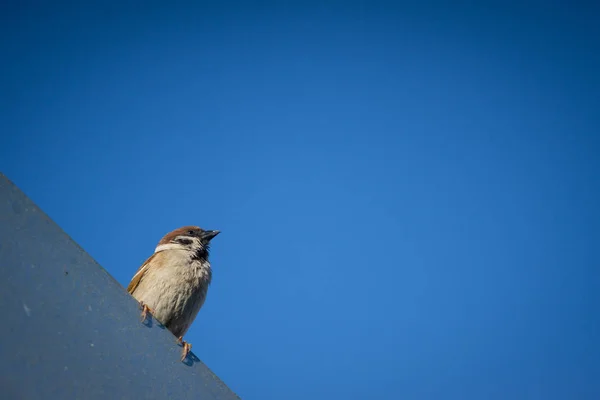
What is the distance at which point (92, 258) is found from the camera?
1504 millimetres

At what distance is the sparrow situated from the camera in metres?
4.50

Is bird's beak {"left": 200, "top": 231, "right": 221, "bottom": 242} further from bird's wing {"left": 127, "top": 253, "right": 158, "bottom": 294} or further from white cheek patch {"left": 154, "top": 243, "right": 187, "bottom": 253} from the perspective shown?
bird's wing {"left": 127, "top": 253, "right": 158, "bottom": 294}

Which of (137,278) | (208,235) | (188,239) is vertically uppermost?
(208,235)

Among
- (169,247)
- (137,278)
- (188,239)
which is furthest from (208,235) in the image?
(137,278)

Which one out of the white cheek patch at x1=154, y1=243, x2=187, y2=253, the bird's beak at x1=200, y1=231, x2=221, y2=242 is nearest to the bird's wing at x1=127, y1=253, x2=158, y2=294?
the white cheek patch at x1=154, y1=243, x2=187, y2=253

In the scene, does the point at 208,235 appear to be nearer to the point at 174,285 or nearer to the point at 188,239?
the point at 188,239

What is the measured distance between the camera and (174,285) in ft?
15.0

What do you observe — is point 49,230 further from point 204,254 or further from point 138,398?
point 204,254

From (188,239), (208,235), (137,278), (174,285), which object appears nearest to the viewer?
(174,285)

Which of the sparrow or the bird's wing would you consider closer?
the sparrow

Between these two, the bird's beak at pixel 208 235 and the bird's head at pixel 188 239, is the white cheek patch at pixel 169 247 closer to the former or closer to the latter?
the bird's head at pixel 188 239

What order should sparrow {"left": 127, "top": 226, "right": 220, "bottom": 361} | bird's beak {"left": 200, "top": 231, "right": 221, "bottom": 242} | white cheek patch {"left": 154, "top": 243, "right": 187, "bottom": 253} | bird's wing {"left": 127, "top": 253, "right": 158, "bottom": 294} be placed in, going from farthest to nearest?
bird's beak {"left": 200, "top": 231, "right": 221, "bottom": 242}, white cheek patch {"left": 154, "top": 243, "right": 187, "bottom": 253}, bird's wing {"left": 127, "top": 253, "right": 158, "bottom": 294}, sparrow {"left": 127, "top": 226, "right": 220, "bottom": 361}

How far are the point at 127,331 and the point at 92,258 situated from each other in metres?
0.23

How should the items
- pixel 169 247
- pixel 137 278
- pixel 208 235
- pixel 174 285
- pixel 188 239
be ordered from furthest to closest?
pixel 208 235
pixel 188 239
pixel 169 247
pixel 137 278
pixel 174 285
